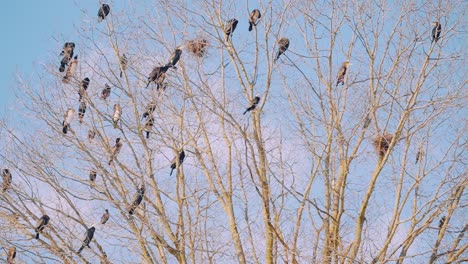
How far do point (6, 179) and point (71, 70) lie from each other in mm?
1652

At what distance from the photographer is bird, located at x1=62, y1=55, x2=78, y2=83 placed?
11570 mm

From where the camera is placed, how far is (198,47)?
1185 cm

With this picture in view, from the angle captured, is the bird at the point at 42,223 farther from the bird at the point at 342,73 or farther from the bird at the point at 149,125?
the bird at the point at 342,73

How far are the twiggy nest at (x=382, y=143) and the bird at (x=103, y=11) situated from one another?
400 centimetres

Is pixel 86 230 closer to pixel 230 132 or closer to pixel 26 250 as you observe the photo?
pixel 26 250

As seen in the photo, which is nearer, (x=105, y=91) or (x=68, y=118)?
(x=68, y=118)

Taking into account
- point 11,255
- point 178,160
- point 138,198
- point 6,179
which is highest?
point 178,160

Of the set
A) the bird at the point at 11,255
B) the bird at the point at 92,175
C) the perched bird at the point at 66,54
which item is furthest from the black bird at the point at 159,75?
the bird at the point at 11,255

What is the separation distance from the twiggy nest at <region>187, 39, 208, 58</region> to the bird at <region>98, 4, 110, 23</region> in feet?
3.95

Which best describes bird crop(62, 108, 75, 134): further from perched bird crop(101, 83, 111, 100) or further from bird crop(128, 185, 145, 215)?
bird crop(128, 185, 145, 215)

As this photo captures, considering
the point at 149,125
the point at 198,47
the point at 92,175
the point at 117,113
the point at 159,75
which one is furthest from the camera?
the point at 198,47

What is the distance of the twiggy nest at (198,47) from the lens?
11.8m

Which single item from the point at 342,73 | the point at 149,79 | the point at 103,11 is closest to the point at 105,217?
the point at 149,79

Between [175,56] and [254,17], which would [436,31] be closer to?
[254,17]
